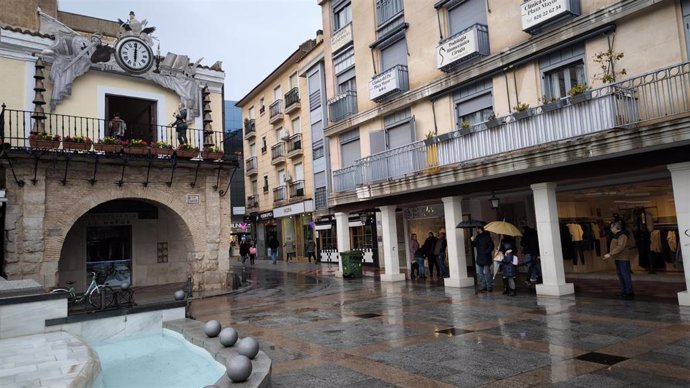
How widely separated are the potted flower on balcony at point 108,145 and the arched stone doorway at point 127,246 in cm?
233

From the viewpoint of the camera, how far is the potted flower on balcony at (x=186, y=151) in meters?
15.5

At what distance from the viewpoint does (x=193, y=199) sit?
53.1ft

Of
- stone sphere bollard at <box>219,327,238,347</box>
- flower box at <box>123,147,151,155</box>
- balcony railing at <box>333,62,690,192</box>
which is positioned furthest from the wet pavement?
flower box at <box>123,147,151,155</box>

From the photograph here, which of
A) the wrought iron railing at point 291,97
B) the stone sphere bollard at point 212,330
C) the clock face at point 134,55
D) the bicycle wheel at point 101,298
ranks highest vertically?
the wrought iron railing at point 291,97

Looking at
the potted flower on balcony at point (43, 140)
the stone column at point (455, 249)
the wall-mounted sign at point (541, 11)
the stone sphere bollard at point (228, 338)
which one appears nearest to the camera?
the stone sphere bollard at point (228, 338)

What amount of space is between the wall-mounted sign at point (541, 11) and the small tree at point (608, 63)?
1.43 metres

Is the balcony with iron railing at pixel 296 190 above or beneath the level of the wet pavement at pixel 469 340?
above

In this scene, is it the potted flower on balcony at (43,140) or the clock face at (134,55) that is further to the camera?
the clock face at (134,55)

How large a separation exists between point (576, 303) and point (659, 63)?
580 cm

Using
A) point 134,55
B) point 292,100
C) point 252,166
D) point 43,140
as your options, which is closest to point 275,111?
point 292,100

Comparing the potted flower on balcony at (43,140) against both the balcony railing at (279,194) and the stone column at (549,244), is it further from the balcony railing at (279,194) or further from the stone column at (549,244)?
the balcony railing at (279,194)

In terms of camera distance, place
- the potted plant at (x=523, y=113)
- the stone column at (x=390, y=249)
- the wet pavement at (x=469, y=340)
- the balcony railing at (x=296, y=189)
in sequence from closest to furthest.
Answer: the wet pavement at (x=469, y=340), the potted plant at (x=523, y=113), the stone column at (x=390, y=249), the balcony railing at (x=296, y=189)

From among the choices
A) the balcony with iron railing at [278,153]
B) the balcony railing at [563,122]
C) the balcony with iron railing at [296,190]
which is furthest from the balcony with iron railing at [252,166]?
the balcony railing at [563,122]

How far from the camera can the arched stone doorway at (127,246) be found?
16.3m
